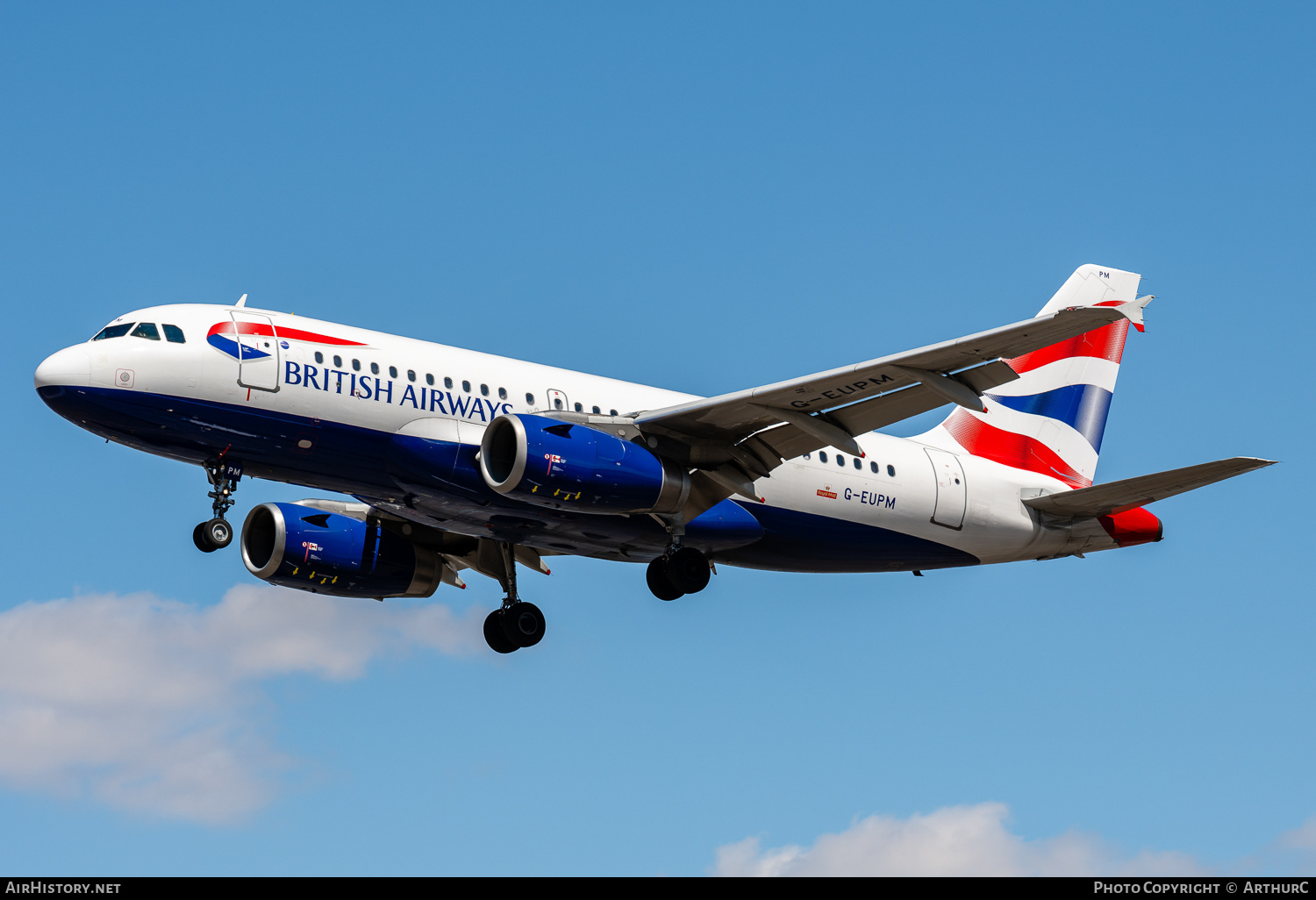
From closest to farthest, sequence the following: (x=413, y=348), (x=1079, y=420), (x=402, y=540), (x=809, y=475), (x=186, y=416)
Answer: (x=186, y=416) < (x=413, y=348) < (x=809, y=475) < (x=402, y=540) < (x=1079, y=420)

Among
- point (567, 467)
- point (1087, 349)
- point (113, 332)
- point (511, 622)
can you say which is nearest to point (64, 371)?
point (113, 332)

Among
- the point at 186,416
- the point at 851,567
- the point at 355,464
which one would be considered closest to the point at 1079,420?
the point at 851,567

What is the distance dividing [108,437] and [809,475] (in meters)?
13.5

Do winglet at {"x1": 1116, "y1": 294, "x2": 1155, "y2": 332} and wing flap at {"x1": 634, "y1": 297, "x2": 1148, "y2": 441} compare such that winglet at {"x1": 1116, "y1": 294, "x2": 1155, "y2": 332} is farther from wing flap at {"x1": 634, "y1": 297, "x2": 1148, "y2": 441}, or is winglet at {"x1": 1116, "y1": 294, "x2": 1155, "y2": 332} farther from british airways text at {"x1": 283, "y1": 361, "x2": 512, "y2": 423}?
british airways text at {"x1": 283, "y1": 361, "x2": 512, "y2": 423}

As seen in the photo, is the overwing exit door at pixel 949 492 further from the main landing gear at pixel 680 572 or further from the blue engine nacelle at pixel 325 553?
the blue engine nacelle at pixel 325 553

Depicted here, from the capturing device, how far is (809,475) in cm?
3167

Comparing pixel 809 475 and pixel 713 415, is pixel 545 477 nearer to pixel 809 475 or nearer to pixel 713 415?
pixel 713 415

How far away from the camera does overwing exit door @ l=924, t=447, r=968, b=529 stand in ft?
108

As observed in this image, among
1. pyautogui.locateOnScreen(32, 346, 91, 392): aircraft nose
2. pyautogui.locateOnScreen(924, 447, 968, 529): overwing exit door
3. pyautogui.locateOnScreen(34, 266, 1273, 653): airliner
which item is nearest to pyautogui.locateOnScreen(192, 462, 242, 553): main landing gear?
pyautogui.locateOnScreen(34, 266, 1273, 653): airliner

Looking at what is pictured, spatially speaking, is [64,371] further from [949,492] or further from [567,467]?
[949,492]

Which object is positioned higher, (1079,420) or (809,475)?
(1079,420)

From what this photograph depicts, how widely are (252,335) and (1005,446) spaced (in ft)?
55.7

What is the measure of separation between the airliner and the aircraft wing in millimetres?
49

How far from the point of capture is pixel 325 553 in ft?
109
